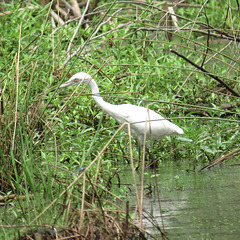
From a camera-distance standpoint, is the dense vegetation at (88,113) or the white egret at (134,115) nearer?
the dense vegetation at (88,113)

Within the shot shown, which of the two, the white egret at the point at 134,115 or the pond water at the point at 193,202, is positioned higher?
the white egret at the point at 134,115

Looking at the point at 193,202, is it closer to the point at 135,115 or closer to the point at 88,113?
the point at 135,115

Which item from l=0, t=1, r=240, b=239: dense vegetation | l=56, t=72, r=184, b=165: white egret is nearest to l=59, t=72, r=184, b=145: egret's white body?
l=56, t=72, r=184, b=165: white egret

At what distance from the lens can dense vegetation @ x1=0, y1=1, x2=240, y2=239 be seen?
3.06m

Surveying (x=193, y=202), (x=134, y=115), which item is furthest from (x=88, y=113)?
(x=193, y=202)

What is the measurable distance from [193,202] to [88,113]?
2423 millimetres

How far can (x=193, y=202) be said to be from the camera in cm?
358

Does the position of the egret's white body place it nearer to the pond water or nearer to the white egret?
the white egret

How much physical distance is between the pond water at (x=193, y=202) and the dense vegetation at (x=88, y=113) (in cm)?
19

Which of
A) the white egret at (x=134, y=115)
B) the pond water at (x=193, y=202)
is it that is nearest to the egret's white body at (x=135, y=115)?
the white egret at (x=134, y=115)

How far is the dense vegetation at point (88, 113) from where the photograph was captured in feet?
10.1

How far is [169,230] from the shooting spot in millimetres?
2988

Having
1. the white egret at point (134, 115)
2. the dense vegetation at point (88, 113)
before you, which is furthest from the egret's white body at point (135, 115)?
the dense vegetation at point (88, 113)

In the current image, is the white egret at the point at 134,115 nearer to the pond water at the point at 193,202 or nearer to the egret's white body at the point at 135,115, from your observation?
the egret's white body at the point at 135,115
